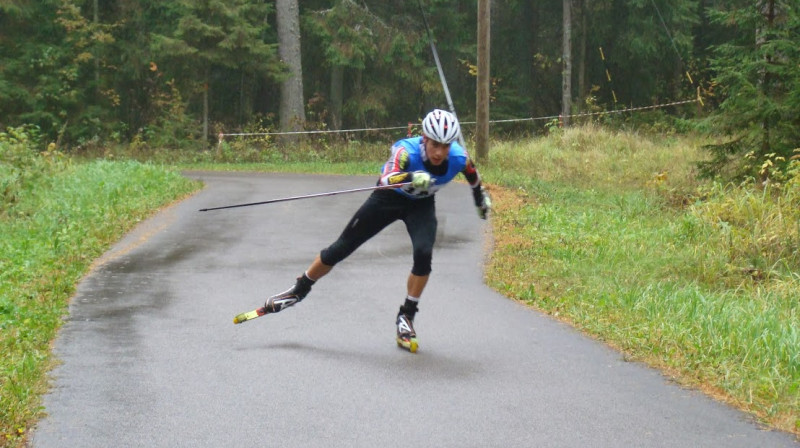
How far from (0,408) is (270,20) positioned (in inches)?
1384

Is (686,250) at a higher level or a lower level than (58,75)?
lower

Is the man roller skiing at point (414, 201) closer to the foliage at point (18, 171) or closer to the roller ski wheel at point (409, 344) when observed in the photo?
the roller ski wheel at point (409, 344)

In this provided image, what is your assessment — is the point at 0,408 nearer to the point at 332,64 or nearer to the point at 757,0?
the point at 757,0

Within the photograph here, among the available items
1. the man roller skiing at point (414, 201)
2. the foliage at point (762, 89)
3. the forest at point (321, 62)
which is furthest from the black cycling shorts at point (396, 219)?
the forest at point (321, 62)

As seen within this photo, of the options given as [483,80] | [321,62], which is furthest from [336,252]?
[321,62]

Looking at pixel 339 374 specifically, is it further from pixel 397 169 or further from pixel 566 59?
pixel 566 59

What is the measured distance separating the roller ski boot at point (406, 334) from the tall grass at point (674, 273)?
1.60 m

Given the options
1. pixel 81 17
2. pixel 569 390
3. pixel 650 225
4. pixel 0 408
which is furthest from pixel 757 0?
pixel 81 17

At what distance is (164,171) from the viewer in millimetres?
21750

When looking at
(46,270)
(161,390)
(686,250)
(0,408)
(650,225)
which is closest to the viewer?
(0,408)

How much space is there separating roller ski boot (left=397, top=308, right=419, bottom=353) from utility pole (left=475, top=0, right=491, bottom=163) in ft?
50.4

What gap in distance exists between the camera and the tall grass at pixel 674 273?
722 centimetres

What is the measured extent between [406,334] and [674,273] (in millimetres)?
4270

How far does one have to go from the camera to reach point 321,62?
3938 cm
